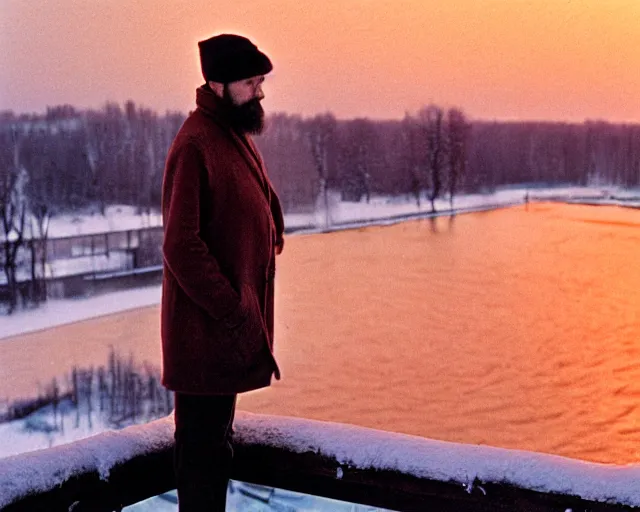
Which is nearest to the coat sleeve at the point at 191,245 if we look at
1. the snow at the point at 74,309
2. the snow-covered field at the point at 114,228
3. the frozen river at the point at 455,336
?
the snow-covered field at the point at 114,228

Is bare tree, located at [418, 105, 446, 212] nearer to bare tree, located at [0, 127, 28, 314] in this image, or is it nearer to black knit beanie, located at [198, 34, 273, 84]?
bare tree, located at [0, 127, 28, 314]

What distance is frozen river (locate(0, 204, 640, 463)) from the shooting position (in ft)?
27.4

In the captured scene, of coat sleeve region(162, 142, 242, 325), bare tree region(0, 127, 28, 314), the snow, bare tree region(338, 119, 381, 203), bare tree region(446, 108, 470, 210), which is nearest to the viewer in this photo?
coat sleeve region(162, 142, 242, 325)

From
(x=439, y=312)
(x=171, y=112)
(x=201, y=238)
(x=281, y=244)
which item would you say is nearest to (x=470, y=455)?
(x=281, y=244)

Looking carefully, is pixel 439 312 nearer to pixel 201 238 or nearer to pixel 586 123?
pixel 586 123

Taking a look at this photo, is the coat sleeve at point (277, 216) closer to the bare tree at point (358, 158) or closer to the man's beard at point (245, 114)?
the man's beard at point (245, 114)

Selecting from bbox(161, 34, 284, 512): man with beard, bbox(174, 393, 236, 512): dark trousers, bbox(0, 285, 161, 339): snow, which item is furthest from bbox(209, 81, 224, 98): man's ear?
bbox(0, 285, 161, 339): snow

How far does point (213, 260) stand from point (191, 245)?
0.13ft

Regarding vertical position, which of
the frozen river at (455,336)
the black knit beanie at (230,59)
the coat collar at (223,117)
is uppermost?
the black knit beanie at (230,59)

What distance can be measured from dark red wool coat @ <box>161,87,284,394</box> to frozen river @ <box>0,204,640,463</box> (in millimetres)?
6628

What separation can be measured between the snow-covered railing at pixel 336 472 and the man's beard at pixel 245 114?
56cm

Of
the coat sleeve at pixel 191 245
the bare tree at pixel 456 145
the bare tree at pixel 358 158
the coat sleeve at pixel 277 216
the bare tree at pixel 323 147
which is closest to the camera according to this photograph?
the coat sleeve at pixel 191 245

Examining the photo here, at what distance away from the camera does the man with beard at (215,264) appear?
117 cm

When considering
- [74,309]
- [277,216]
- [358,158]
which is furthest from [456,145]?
[277,216]
